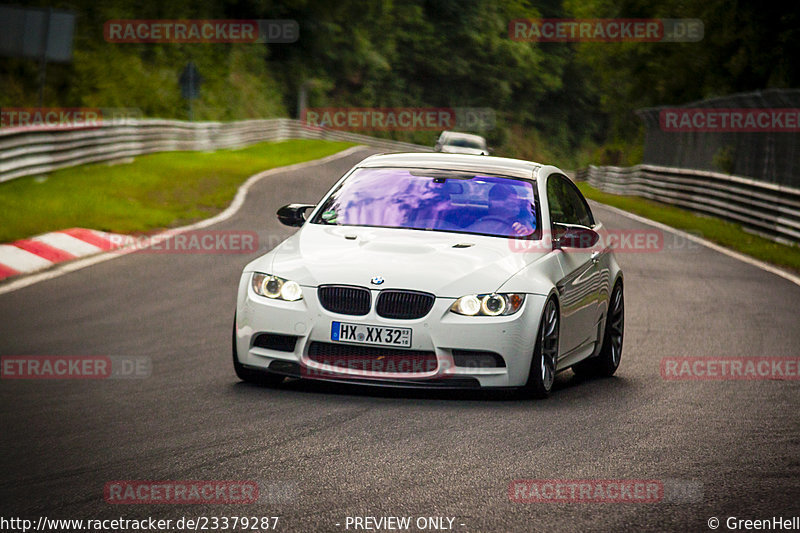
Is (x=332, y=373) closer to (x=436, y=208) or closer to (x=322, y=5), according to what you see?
(x=436, y=208)

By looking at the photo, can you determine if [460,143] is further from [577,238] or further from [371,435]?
[371,435]

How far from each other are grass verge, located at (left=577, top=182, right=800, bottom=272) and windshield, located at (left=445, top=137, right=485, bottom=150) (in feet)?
19.1

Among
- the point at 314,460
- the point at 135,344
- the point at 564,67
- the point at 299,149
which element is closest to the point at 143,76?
the point at 299,149

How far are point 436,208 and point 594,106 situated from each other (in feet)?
334

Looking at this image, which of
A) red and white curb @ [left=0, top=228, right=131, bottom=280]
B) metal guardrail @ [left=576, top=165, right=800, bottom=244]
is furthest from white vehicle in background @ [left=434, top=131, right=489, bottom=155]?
red and white curb @ [left=0, top=228, right=131, bottom=280]

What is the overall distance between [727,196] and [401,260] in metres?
19.8

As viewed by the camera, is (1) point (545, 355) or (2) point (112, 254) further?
(2) point (112, 254)

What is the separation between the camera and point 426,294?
304 inches

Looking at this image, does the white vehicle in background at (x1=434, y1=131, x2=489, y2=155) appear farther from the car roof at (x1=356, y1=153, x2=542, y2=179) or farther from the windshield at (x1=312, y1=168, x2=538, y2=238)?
the windshield at (x1=312, y1=168, x2=538, y2=238)

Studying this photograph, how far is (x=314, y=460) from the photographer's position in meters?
6.09

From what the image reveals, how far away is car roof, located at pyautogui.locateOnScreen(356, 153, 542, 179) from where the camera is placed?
9258 mm

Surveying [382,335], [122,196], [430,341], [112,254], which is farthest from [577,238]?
[122,196]

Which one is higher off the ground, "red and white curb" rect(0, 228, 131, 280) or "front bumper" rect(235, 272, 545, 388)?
"front bumper" rect(235, 272, 545, 388)

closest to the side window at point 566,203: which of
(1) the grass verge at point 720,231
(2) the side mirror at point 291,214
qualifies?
(2) the side mirror at point 291,214
